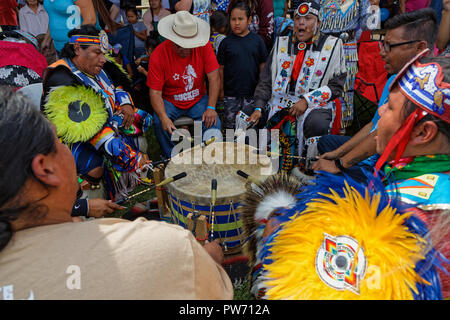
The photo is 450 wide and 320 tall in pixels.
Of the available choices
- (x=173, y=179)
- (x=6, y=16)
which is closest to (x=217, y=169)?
(x=173, y=179)

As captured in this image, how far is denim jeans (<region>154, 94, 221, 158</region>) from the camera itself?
4.13 meters

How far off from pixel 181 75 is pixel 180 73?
0.09 feet

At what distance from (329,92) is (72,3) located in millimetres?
3576

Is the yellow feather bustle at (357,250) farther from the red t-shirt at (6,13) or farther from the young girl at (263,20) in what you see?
the red t-shirt at (6,13)

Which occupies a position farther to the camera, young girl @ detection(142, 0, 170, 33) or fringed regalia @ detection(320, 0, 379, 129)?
young girl @ detection(142, 0, 170, 33)

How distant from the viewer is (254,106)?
392 cm

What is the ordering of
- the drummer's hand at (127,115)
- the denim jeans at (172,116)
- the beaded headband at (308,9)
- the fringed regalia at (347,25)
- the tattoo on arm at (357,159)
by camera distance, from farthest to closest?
the fringed regalia at (347,25) < the denim jeans at (172,116) < the drummer's hand at (127,115) < the beaded headband at (308,9) < the tattoo on arm at (357,159)

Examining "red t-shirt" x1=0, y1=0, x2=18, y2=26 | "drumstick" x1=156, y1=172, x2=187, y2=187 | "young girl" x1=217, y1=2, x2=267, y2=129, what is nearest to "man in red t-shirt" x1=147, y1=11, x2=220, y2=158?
"young girl" x1=217, y1=2, x2=267, y2=129

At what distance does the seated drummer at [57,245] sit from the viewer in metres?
0.86

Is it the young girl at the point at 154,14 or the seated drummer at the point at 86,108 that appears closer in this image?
the seated drummer at the point at 86,108

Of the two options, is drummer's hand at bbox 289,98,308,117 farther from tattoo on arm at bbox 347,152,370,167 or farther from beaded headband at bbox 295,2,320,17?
tattoo on arm at bbox 347,152,370,167

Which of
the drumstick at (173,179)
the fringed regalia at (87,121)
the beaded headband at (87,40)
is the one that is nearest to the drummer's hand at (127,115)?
the fringed regalia at (87,121)

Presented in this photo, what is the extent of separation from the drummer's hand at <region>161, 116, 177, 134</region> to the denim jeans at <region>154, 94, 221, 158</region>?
134mm

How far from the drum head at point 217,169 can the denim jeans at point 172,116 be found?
1260 millimetres
